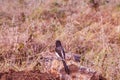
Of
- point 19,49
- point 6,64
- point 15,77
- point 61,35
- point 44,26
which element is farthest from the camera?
point 44,26

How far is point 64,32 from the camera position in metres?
4.43

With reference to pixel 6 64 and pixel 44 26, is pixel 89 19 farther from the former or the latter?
pixel 6 64

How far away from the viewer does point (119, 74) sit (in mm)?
3014

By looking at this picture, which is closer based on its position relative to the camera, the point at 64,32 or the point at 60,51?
A: the point at 60,51

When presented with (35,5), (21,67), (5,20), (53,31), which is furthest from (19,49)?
(35,5)

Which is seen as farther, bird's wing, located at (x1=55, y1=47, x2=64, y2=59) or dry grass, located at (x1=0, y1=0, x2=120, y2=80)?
dry grass, located at (x1=0, y1=0, x2=120, y2=80)

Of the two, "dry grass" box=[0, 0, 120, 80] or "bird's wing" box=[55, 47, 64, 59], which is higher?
"bird's wing" box=[55, 47, 64, 59]

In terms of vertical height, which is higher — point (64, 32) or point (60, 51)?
point (60, 51)

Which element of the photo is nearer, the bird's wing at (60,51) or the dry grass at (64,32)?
the bird's wing at (60,51)

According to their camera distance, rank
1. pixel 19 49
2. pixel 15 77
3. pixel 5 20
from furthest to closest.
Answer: pixel 5 20
pixel 19 49
pixel 15 77

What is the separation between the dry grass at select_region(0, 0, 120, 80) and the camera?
338cm

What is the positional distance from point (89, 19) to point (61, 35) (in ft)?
5.58

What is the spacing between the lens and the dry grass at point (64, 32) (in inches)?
133

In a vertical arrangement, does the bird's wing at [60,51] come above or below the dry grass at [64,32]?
above
